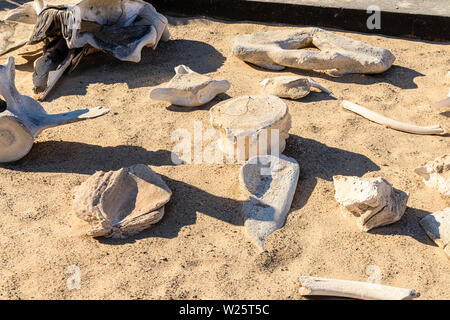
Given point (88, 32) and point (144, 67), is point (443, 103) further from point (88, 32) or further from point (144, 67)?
point (88, 32)

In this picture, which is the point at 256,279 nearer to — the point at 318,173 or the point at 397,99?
the point at 318,173

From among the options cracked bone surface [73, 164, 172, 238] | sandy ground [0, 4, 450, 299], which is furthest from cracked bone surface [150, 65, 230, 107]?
cracked bone surface [73, 164, 172, 238]

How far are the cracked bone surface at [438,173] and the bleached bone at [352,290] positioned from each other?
0.82m

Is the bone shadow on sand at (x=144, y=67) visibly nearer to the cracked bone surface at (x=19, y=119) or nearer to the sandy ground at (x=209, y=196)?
the sandy ground at (x=209, y=196)

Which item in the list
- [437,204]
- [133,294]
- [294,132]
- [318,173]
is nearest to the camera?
[133,294]

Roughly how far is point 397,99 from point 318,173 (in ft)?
3.69

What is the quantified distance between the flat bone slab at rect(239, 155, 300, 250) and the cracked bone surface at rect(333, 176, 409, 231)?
30 centimetres

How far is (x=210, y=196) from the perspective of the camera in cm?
316

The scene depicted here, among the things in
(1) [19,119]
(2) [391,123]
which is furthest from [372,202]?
(1) [19,119]

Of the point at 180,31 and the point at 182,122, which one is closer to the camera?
the point at 182,122

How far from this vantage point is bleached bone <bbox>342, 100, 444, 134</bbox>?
3.64m

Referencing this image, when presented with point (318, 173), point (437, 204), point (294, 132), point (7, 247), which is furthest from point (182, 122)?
point (437, 204)

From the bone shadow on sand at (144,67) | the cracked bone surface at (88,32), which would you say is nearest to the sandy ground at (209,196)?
the bone shadow on sand at (144,67)

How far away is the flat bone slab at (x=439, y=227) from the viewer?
2770mm
